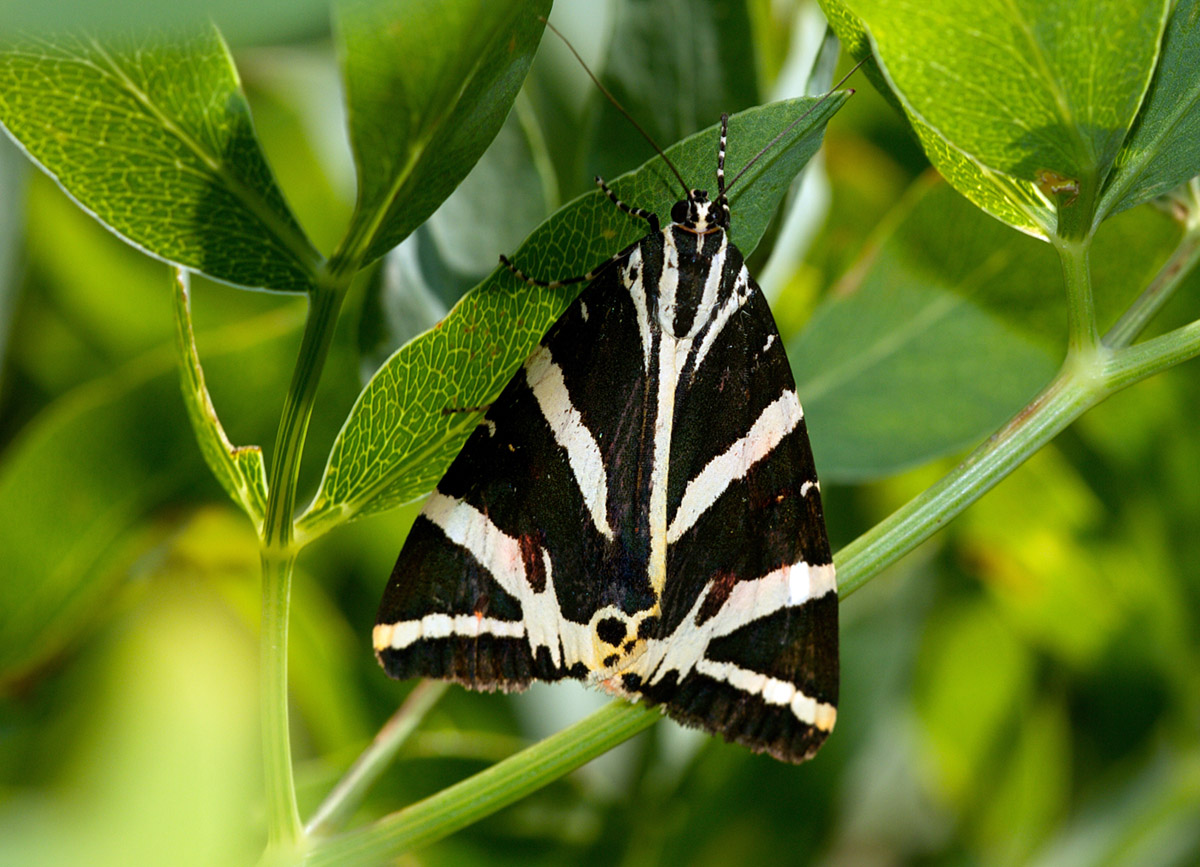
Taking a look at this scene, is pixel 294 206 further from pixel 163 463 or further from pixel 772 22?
pixel 772 22

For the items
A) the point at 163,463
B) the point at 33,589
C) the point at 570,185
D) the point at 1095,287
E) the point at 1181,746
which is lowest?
the point at 1181,746

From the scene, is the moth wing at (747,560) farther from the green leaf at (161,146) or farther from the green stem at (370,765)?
the green leaf at (161,146)

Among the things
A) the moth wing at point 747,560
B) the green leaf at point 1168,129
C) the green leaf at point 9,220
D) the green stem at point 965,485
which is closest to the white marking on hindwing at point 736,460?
the moth wing at point 747,560

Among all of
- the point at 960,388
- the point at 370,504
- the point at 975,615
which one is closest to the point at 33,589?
the point at 370,504

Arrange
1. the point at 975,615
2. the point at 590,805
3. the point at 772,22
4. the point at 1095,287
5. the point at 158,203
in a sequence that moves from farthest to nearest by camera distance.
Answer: the point at 975,615, the point at 772,22, the point at 590,805, the point at 1095,287, the point at 158,203

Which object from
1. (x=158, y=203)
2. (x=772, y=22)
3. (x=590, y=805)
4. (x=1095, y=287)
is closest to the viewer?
(x=158, y=203)

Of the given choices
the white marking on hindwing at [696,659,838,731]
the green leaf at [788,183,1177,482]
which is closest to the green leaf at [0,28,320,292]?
the white marking on hindwing at [696,659,838,731]
